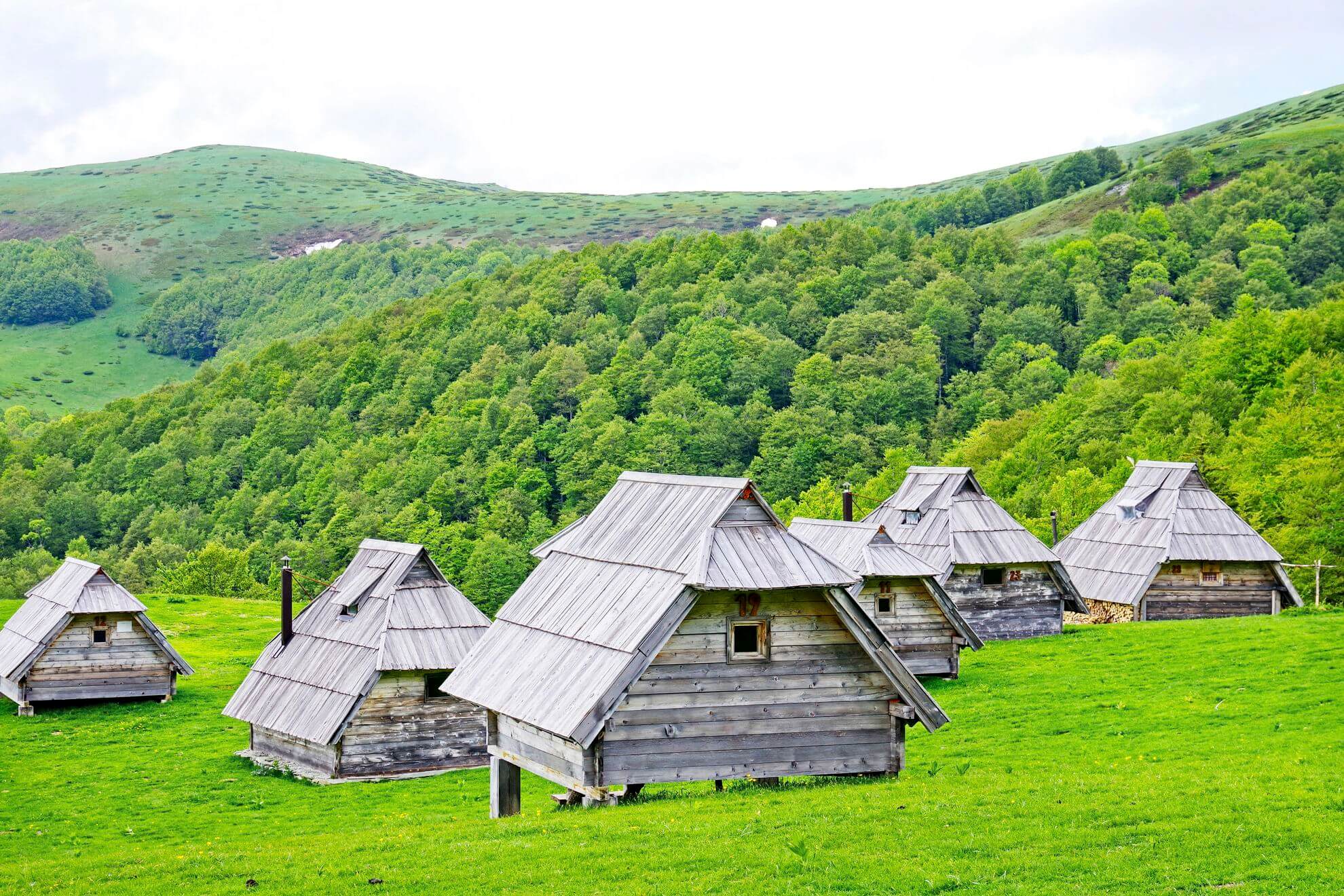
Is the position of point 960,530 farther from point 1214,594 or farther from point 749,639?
point 749,639

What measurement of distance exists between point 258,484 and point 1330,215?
135m

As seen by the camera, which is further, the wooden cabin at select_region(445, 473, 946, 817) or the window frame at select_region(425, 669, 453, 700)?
the window frame at select_region(425, 669, 453, 700)

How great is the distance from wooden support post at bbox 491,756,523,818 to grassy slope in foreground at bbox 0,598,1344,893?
2.71 feet

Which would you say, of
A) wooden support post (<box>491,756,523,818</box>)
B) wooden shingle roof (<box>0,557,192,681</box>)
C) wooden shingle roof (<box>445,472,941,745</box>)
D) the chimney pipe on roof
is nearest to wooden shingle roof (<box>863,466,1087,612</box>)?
the chimney pipe on roof

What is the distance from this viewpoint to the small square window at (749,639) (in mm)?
20672

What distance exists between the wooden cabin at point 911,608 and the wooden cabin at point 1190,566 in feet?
41.4

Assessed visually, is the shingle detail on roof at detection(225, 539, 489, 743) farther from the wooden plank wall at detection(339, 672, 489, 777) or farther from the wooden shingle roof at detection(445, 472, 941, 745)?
the wooden shingle roof at detection(445, 472, 941, 745)

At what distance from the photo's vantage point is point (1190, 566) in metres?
49.2

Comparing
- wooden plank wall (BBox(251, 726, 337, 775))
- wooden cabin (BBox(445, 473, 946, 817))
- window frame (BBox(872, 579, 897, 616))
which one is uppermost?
wooden cabin (BBox(445, 473, 946, 817))

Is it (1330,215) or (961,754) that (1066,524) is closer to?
(961,754)

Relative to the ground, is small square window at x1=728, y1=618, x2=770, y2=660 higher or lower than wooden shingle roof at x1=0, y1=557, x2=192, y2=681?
higher

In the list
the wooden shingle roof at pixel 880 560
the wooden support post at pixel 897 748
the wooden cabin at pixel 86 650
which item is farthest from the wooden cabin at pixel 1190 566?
the wooden cabin at pixel 86 650

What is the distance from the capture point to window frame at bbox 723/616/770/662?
20609mm

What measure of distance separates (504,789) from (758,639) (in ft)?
19.9
